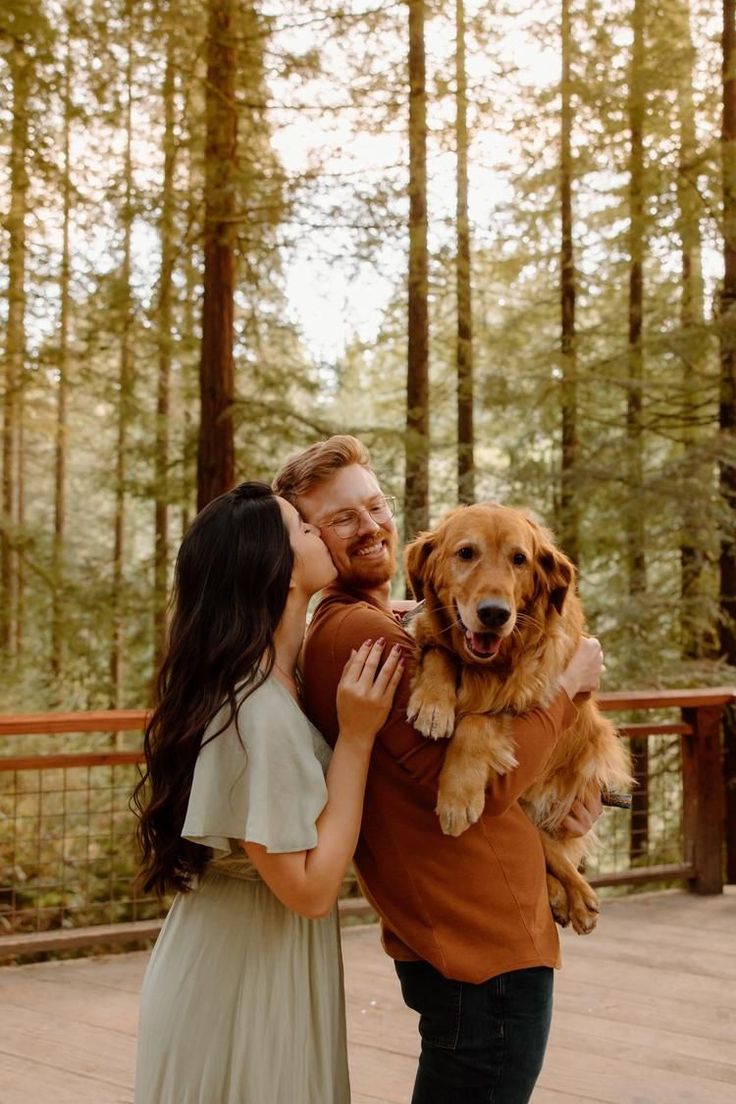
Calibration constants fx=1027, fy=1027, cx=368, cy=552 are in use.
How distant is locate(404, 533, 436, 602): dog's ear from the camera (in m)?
2.25

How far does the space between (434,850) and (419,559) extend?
2.48 ft

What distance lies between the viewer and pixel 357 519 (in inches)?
79.7

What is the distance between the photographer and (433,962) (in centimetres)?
164

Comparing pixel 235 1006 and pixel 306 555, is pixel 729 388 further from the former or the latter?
pixel 235 1006

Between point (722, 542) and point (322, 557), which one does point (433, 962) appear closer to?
point (322, 557)

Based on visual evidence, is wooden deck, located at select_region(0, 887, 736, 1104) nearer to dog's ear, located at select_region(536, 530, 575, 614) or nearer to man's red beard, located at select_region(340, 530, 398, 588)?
dog's ear, located at select_region(536, 530, 575, 614)

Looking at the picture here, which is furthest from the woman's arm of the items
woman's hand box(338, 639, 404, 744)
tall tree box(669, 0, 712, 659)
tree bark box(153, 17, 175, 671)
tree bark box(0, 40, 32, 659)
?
tall tree box(669, 0, 712, 659)

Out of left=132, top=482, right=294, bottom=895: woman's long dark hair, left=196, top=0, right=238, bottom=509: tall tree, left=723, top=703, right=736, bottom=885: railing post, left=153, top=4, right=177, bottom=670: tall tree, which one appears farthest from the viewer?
left=723, top=703, right=736, bottom=885: railing post

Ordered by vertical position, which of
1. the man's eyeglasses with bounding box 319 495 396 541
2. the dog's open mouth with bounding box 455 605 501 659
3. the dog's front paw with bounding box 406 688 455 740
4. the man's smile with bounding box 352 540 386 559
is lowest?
the dog's front paw with bounding box 406 688 455 740

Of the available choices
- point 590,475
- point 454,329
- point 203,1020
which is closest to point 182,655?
point 203,1020

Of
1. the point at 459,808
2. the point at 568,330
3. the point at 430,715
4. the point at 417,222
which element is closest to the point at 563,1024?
the point at 430,715

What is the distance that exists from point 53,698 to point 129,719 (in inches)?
230

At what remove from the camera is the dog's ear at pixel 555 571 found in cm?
220

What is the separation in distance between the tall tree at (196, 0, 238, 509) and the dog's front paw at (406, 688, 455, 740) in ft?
16.6
